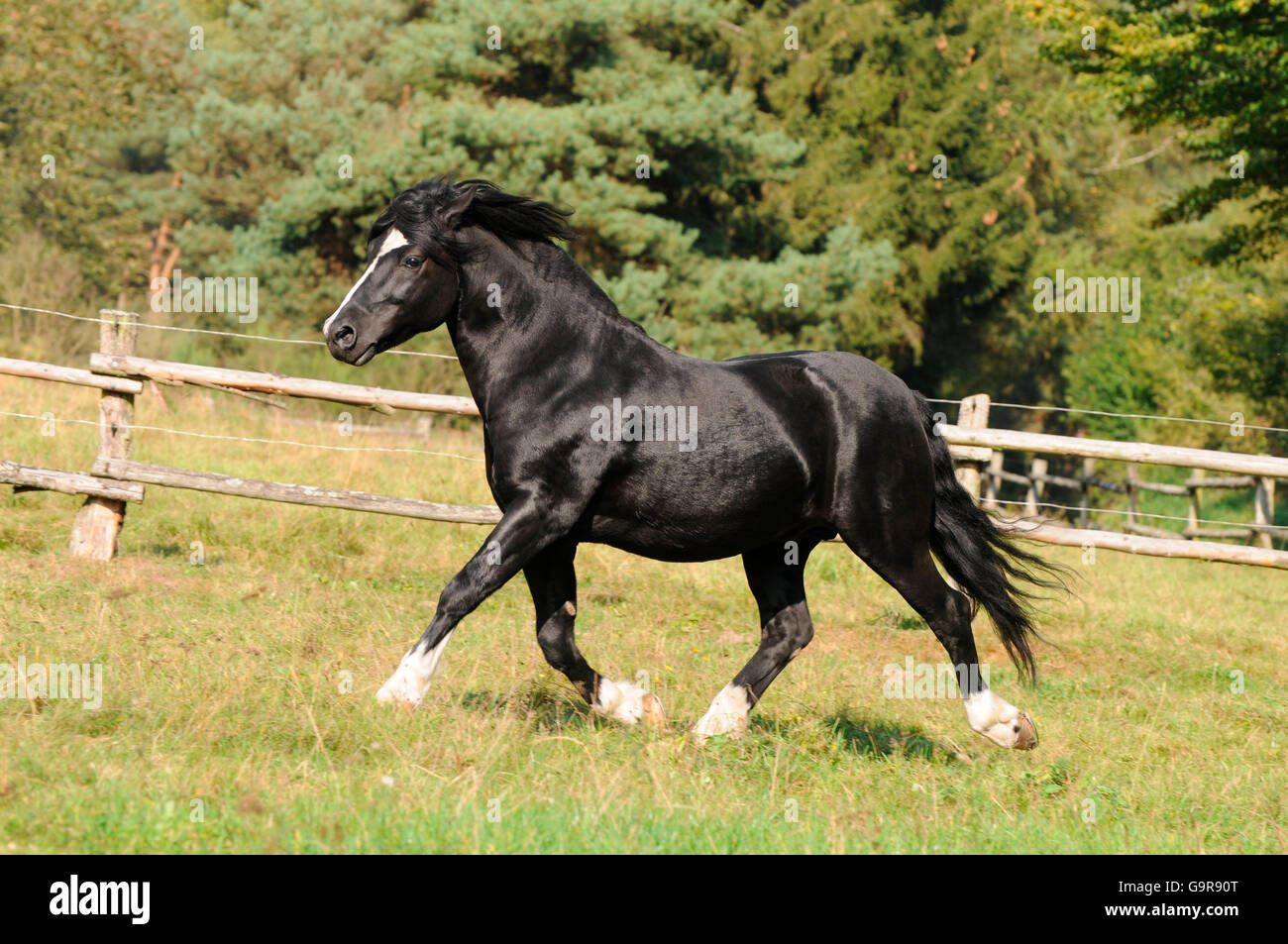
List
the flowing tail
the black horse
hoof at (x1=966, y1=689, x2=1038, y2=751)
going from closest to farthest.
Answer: the black horse < hoof at (x1=966, y1=689, x2=1038, y2=751) < the flowing tail

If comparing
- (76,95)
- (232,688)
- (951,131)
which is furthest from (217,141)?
(232,688)

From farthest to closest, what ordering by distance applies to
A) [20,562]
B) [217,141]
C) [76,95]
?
[217,141] < [76,95] < [20,562]

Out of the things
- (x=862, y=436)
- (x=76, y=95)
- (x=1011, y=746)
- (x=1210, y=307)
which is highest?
(x=76, y=95)

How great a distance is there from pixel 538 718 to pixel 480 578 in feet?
2.77

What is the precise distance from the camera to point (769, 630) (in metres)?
5.21

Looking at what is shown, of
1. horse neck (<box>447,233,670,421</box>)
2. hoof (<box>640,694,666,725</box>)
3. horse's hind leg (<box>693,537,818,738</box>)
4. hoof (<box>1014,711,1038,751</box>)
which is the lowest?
hoof (<box>1014,711,1038,751</box>)

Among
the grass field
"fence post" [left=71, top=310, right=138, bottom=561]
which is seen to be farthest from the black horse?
"fence post" [left=71, top=310, right=138, bottom=561]

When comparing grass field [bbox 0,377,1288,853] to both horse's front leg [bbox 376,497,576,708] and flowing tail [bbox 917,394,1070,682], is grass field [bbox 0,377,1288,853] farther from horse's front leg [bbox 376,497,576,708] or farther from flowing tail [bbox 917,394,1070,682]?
flowing tail [bbox 917,394,1070,682]

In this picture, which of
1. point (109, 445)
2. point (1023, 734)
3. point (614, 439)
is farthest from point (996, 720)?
point (109, 445)

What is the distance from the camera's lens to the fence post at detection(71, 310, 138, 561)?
788 centimetres

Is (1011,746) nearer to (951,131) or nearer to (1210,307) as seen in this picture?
(1210,307)

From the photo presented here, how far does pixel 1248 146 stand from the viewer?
14.6 m

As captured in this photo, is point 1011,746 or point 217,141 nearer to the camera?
point 1011,746

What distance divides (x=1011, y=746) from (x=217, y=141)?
24314mm
